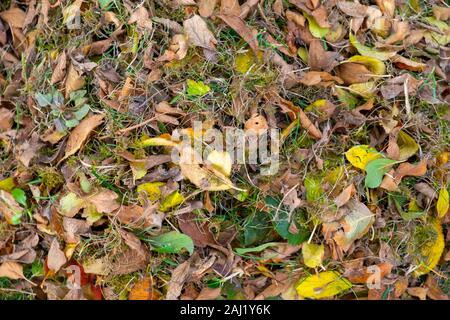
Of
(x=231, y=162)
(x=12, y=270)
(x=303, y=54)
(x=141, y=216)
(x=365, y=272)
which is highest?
(x=303, y=54)

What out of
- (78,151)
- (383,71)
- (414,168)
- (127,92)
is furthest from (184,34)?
(414,168)

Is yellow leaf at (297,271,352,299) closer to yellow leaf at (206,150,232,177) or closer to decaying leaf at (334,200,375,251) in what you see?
decaying leaf at (334,200,375,251)

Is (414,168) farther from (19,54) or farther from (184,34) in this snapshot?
(19,54)

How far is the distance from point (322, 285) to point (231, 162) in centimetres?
32

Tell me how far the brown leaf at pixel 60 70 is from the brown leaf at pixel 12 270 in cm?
43

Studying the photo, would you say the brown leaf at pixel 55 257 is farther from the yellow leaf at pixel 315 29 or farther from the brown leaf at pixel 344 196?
the yellow leaf at pixel 315 29

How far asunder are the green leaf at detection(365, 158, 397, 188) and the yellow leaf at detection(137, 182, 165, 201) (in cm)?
43

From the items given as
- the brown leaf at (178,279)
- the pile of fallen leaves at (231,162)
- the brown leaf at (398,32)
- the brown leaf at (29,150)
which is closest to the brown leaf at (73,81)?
the pile of fallen leaves at (231,162)

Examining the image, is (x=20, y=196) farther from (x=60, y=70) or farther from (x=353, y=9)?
(x=353, y=9)

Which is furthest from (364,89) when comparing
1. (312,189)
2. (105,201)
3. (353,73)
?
(105,201)

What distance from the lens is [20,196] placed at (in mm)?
1361

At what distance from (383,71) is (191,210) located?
1.73 ft

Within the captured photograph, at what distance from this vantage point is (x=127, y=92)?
1.25m

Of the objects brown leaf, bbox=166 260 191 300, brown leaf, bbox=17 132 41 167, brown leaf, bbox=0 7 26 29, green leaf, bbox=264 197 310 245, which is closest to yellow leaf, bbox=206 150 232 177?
green leaf, bbox=264 197 310 245
